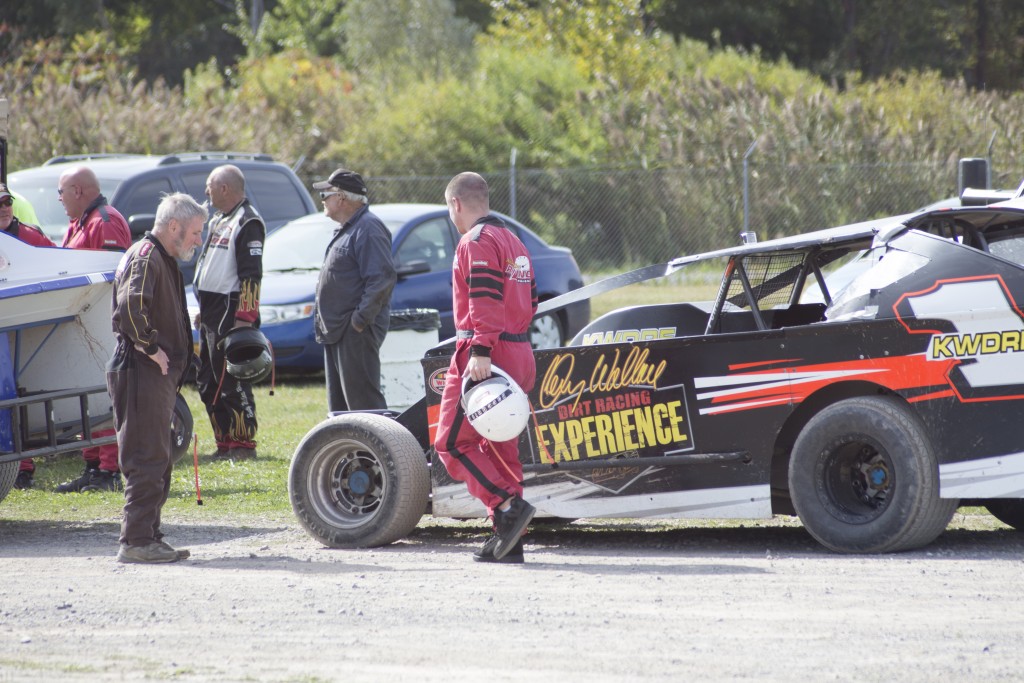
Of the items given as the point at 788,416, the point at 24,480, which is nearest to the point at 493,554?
the point at 788,416

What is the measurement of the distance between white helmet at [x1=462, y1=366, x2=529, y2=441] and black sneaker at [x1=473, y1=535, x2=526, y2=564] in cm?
57

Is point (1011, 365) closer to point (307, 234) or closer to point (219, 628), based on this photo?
point (219, 628)

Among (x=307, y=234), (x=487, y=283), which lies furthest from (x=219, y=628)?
(x=307, y=234)

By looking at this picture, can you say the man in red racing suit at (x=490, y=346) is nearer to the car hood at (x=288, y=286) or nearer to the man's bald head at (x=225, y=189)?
the man's bald head at (x=225, y=189)

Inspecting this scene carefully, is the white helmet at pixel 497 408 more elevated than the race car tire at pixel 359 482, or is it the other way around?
the white helmet at pixel 497 408

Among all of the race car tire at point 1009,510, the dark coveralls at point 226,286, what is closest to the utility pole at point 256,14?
the dark coveralls at point 226,286

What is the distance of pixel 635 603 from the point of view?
5.23 meters

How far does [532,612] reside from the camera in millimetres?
5129

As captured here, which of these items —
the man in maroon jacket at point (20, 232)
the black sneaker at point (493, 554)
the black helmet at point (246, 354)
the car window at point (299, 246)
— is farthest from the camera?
the car window at point (299, 246)

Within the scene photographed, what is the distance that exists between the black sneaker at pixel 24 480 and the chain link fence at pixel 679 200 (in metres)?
13.6

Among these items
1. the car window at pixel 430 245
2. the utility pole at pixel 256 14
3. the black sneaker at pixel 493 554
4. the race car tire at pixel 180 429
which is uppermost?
the utility pole at pixel 256 14

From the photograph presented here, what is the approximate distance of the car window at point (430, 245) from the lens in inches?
523

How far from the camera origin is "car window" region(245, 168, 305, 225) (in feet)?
47.4

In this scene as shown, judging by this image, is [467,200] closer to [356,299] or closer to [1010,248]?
[356,299]
